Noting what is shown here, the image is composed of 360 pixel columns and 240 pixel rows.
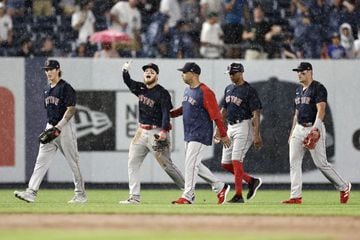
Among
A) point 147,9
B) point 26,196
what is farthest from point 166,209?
point 147,9

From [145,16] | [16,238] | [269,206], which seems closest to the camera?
[16,238]

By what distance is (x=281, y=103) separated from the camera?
22828 millimetres

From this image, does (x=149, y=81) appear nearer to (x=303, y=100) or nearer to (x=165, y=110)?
(x=165, y=110)

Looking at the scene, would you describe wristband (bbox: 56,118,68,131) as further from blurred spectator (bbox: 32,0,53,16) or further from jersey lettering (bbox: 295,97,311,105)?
blurred spectator (bbox: 32,0,53,16)

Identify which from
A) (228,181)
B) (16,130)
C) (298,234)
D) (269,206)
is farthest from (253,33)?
(298,234)

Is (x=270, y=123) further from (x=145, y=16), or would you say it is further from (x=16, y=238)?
(x=16, y=238)

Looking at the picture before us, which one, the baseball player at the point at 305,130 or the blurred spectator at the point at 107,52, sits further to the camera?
the blurred spectator at the point at 107,52

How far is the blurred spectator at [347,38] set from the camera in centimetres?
2452

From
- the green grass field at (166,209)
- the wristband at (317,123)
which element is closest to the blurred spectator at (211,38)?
the green grass field at (166,209)

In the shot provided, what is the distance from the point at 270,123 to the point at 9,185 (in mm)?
5237

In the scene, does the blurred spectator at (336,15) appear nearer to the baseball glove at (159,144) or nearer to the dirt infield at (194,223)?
the baseball glove at (159,144)

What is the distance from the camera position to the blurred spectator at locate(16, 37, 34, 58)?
23.8m

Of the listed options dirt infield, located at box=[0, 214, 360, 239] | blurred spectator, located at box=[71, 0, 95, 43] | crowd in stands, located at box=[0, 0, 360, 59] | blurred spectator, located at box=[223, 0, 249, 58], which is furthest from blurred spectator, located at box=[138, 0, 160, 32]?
dirt infield, located at box=[0, 214, 360, 239]

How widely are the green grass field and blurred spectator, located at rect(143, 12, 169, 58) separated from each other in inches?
133
